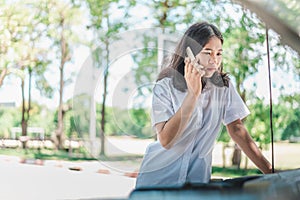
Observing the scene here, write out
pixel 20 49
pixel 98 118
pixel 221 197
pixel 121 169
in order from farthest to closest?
1. pixel 20 49
2. pixel 121 169
3. pixel 98 118
4. pixel 221 197

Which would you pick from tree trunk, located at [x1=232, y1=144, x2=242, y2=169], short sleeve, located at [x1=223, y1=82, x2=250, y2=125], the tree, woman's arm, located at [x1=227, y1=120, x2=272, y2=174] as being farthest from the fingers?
the tree

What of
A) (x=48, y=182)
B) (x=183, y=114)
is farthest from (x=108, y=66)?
(x=48, y=182)

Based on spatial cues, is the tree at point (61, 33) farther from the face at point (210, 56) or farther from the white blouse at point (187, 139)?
the face at point (210, 56)

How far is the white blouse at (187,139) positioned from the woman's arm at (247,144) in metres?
0.06

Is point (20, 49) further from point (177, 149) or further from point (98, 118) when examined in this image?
point (177, 149)

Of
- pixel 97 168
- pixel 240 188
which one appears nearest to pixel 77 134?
pixel 97 168

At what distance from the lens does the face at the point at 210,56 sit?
6.35 feet

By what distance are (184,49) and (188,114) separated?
0.93 ft

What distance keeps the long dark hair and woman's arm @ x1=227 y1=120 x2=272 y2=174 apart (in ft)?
0.68

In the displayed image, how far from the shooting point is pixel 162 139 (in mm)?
1895

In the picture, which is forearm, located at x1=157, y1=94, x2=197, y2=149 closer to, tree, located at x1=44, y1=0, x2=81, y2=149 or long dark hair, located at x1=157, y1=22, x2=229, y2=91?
long dark hair, located at x1=157, y1=22, x2=229, y2=91

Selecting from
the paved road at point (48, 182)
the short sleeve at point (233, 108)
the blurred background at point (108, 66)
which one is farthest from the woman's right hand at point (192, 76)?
the paved road at point (48, 182)

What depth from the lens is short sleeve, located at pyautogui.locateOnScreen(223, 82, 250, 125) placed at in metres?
2.04

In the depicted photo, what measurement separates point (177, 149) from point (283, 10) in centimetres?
98
